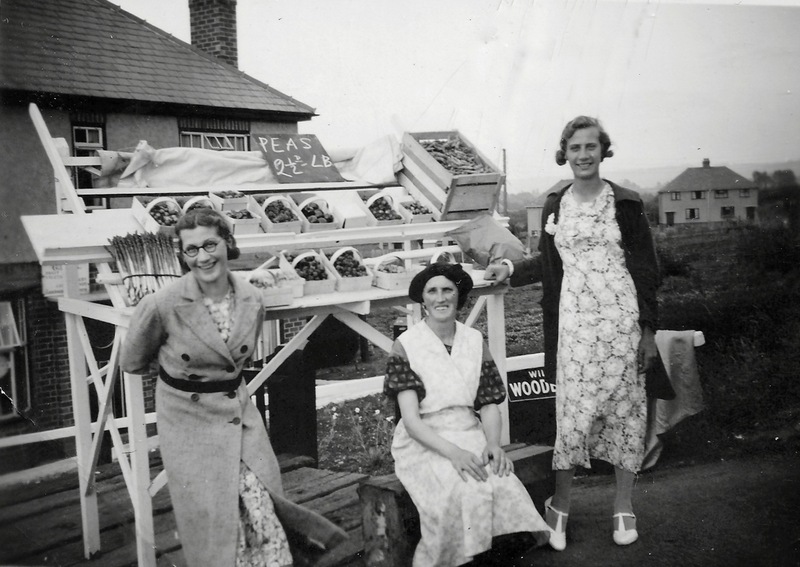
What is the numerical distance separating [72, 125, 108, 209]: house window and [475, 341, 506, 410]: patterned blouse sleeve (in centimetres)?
241

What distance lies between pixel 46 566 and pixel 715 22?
516cm

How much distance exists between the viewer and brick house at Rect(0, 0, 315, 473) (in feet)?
12.5

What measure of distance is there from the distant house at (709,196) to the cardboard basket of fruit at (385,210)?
226 centimetres

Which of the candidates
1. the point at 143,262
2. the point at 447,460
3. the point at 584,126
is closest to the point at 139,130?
the point at 143,262

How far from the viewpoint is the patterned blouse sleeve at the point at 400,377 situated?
3166 mm

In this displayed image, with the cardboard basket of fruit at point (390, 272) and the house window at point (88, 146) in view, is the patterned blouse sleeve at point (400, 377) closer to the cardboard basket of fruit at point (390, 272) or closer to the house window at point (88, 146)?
the cardboard basket of fruit at point (390, 272)

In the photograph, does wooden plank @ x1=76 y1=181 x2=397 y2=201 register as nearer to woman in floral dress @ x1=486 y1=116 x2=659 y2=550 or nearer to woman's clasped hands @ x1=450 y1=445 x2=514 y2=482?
woman in floral dress @ x1=486 y1=116 x2=659 y2=550

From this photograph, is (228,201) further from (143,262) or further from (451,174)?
(451,174)

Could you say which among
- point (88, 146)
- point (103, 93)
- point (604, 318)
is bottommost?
point (604, 318)

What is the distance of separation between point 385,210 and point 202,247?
1.58 meters

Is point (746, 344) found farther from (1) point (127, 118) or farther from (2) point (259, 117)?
(1) point (127, 118)

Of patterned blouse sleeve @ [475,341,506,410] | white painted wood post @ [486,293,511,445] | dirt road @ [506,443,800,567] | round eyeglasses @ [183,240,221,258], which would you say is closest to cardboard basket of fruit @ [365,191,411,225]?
white painted wood post @ [486,293,511,445]

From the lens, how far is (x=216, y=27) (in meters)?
4.40

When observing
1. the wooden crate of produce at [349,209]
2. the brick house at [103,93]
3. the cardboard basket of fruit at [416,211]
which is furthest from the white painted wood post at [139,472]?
the cardboard basket of fruit at [416,211]
